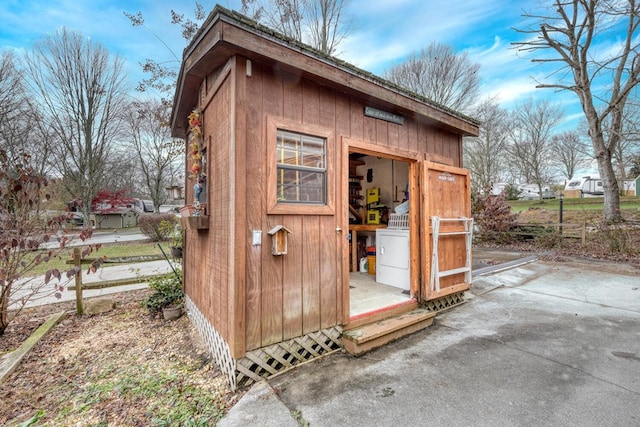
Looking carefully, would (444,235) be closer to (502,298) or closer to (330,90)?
(502,298)

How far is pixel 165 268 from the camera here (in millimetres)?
7148

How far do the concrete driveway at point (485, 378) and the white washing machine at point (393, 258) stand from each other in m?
0.72

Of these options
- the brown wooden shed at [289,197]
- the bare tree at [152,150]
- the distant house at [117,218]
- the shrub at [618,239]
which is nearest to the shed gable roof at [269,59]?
the brown wooden shed at [289,197]

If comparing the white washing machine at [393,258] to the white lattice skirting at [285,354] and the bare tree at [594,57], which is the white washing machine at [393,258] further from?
the bare tree at [594,57]

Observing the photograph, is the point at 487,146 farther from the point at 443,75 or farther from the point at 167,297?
the point at 167,297

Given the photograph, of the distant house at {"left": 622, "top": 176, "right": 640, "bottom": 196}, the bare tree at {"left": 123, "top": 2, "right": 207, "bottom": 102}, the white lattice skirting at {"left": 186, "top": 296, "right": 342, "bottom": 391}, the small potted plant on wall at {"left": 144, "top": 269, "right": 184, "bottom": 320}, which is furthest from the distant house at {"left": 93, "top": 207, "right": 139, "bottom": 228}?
the distant house at {"left": 622, "top": 176, "right": 640, "bottom": 196}

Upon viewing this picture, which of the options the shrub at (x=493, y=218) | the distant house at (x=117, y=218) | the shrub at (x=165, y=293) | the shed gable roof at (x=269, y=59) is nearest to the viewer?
the shed gable roof at (x=269, y=59)

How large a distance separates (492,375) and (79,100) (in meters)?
18.2

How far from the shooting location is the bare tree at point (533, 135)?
1954 cm

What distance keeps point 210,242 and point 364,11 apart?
9.17 meters

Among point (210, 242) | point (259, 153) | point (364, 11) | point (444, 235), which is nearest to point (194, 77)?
point (259, 153)

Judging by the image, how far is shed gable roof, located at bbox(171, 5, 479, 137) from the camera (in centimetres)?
210

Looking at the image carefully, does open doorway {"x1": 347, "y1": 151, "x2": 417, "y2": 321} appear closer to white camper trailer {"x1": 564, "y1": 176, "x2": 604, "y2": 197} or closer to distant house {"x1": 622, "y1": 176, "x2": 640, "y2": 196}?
white camper trailer {"x1": 564, "y1": 176, "x2": 604, "y2": 197}

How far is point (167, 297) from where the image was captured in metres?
4.41
